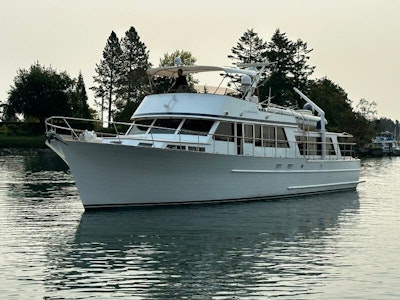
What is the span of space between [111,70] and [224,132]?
7337 cm

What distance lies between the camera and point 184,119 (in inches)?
937

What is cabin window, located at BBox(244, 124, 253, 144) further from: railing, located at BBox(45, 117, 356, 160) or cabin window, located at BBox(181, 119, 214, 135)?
cabin window, located at BBox(181, 119, 214, 135)

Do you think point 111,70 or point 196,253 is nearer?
point 196,253

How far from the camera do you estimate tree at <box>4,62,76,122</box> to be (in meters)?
80.8

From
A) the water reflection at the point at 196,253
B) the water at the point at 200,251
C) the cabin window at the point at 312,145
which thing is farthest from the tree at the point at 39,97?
the water reflection at the point at 196,253

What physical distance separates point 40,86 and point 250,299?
75429 mm

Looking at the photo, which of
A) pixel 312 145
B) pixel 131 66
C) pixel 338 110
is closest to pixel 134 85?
pixel 131 66

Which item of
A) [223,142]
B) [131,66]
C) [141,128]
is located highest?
[131,66]

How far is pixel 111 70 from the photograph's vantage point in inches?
3752

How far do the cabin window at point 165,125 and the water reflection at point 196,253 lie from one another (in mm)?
3210

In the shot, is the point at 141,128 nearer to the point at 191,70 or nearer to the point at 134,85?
the point at 191,70

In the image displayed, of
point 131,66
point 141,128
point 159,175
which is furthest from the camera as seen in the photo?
point 131,66

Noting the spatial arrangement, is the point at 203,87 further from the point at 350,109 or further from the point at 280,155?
the point at 350,109

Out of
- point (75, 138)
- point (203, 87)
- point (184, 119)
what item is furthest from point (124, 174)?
point (203, 87)
